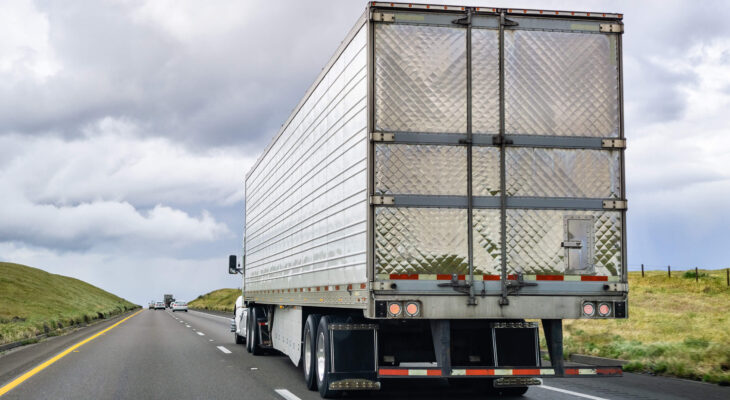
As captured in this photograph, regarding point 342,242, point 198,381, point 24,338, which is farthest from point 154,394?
point 24,338

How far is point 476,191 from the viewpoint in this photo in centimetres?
838

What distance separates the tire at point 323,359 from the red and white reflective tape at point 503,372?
45.3 inches

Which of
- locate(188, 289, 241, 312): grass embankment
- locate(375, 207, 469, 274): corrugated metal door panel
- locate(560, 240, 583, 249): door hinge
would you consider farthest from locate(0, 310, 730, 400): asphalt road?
locate(188, 289, 241, 312): grass embankment

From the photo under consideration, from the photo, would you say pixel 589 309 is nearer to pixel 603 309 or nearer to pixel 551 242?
pixel 603 309

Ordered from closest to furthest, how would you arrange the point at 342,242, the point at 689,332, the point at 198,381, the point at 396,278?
the point at 396,278 < the point at 342,242 < the point at 198,381 < the point at 689,332

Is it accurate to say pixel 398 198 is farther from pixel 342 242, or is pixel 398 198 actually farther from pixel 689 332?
pixel 689 332

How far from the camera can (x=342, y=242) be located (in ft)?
30.4

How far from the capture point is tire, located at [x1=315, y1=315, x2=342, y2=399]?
915 centimetres

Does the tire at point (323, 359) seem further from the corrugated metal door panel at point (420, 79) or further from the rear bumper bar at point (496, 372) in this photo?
the corrugated metal door panel at point (420, 79)

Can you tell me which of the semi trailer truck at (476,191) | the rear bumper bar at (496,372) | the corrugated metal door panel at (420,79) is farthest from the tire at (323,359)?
the corrugated metal door panel at (420,79)

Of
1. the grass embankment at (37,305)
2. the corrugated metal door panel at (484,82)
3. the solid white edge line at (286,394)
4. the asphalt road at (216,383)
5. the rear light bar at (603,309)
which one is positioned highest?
the corrugated metal door panel at (484,82)

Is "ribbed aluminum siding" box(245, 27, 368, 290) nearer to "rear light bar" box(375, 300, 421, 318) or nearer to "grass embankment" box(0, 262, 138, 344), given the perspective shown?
"rear light bar" box(375, 300, 421, 318)

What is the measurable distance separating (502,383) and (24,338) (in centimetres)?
2020

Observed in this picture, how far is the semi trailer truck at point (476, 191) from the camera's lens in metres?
8.18
